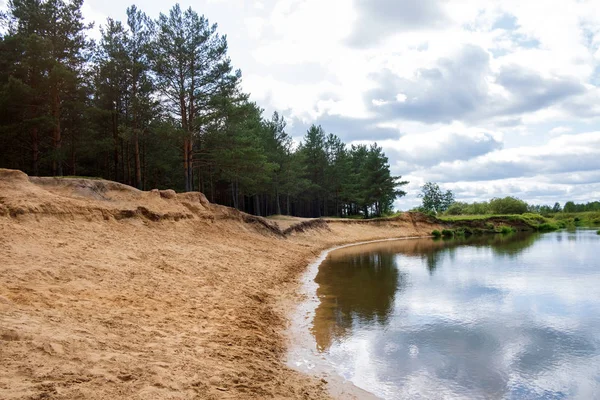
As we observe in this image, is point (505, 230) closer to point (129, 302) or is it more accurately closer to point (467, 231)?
point (467, 231)

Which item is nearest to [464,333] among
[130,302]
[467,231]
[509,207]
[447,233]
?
[130,302]

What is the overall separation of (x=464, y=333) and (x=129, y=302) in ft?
26.6

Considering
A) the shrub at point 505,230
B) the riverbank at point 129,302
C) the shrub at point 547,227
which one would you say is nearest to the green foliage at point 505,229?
the shrub at point 505,230

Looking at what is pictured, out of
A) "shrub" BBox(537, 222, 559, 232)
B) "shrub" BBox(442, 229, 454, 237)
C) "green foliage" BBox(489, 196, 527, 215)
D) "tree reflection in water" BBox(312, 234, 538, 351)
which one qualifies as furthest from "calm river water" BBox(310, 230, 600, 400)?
"green foliage" BBox(489, 196, 527, 215)

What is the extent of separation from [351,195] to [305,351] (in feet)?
181

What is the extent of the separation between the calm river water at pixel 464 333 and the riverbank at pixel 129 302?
1.49m

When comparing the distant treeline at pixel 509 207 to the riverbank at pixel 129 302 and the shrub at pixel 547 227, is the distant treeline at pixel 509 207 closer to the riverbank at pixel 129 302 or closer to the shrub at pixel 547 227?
the shrub at pixel 547 227

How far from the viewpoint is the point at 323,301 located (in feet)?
43.5

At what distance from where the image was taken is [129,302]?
8836 mm

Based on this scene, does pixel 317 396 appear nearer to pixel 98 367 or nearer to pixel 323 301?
pixel 98 367

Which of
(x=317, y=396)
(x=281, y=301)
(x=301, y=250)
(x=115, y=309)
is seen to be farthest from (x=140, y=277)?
(x=301, y=250)

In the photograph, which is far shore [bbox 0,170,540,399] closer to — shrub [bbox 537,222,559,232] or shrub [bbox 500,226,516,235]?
shrub [bbox 500,226,516,235]

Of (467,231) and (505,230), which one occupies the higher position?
(467,231)

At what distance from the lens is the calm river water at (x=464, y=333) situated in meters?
6.87
